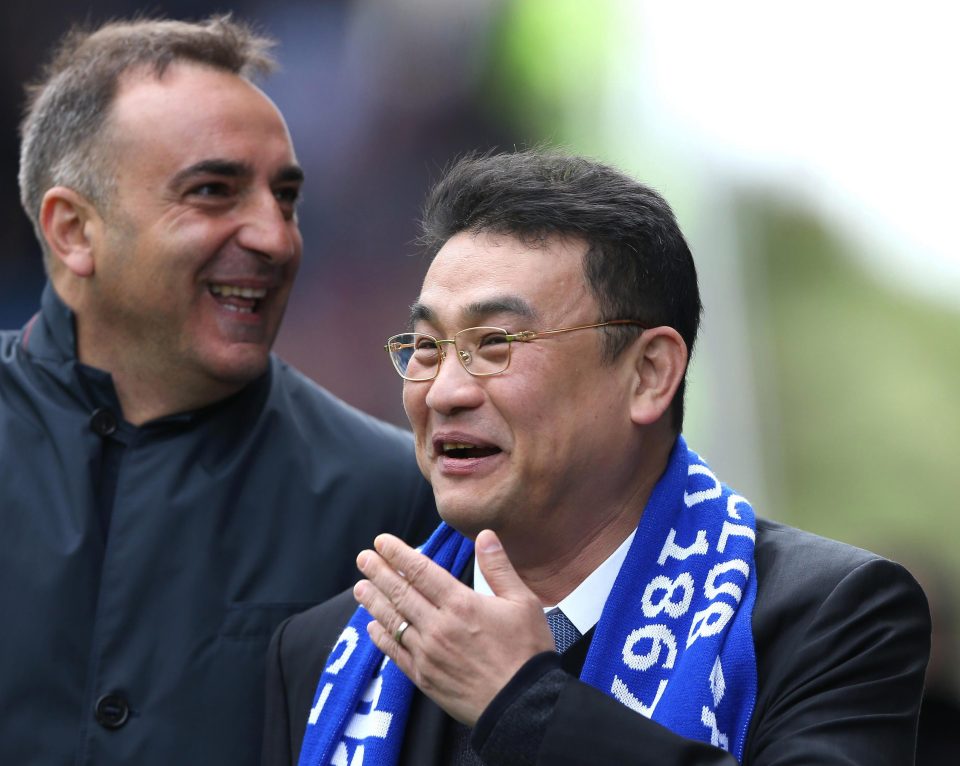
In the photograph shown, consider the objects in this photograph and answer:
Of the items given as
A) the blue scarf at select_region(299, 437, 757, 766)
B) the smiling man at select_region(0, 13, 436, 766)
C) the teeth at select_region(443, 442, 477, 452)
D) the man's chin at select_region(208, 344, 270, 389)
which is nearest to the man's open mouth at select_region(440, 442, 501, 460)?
the teeth at select_region(443, 442, 477, 452)

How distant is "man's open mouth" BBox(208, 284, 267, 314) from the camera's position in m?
Result: 3.79

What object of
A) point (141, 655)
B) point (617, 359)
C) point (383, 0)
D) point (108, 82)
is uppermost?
point (383, 0)

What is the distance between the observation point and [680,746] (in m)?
2.35

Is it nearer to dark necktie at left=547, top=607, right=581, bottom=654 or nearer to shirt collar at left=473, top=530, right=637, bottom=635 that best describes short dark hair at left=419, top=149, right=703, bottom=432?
shirt collar at left=473, top=530, right=637, bottom=635

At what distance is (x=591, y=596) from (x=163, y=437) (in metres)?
1.34

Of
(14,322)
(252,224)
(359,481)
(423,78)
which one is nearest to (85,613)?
(359,481)

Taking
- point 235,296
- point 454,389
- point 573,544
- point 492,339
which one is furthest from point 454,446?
point 235,296

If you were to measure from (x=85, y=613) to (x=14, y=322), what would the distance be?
4047 mm

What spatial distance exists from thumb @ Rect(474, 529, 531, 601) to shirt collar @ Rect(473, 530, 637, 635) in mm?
392

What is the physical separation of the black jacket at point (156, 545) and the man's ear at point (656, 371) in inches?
40.1

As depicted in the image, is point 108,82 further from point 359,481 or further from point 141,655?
point 141,655

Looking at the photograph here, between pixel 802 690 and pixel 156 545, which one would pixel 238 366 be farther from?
pixel 802 690

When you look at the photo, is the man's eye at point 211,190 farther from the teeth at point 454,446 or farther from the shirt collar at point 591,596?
the shirt collar at point 591,596

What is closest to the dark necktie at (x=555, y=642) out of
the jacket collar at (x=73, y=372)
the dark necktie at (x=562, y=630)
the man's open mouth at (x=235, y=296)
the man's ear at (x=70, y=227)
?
the dark necktie at (x=562, y=630)
